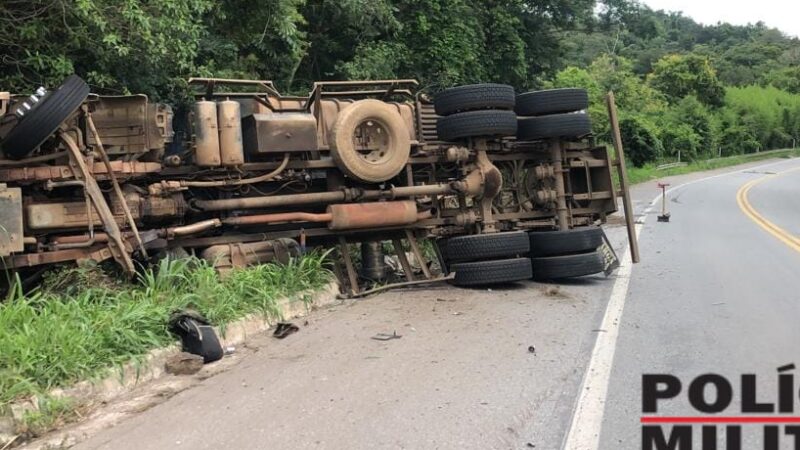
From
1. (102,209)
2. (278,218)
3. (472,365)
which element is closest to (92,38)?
(102,209)

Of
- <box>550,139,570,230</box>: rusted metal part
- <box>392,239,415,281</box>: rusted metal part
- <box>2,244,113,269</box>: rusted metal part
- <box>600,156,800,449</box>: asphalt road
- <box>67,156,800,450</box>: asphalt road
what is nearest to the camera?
<box>67,156,800,450</box>: asphalt road

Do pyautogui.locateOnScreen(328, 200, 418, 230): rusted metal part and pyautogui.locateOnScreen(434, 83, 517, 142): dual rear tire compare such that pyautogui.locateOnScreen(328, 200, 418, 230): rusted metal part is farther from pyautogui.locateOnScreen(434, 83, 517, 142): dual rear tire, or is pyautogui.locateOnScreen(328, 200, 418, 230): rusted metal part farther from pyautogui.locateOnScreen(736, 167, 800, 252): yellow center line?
pyautogui.locateOnScreen(736, 167, 800, 252): yellow center line

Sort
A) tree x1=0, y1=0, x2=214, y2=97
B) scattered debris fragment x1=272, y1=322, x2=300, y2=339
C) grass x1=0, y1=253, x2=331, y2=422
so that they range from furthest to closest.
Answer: tree x1=0, y1=0, x2=214, y2=97, scattered debris fragment x1=272, y1=322, x2=300, y2=339, grass x1=0, y1=253, x2=331, y2=422

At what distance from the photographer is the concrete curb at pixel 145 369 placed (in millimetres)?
4086

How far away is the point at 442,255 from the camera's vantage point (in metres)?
9.00

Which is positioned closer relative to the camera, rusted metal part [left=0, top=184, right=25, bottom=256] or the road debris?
the road debris

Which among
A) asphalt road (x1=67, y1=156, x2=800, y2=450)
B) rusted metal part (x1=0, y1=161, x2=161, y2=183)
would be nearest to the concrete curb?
asphalt road (x1=67, y1=156, x2=800, y2=450)

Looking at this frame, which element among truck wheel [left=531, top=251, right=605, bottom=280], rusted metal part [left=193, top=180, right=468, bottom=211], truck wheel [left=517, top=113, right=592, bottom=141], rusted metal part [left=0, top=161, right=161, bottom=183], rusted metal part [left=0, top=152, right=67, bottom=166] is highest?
truck wheel [left=517, top=113, right=592, bottom=141]

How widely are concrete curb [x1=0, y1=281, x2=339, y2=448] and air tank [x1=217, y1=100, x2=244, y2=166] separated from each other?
1634 mm

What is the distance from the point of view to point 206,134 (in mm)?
7336

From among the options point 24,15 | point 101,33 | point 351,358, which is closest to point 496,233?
point 351,358

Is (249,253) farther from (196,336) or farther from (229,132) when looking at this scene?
(196,336)

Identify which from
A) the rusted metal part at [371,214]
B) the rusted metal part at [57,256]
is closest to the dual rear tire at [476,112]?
the rusted metal part at [371,214]

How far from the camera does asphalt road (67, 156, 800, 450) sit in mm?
3996
